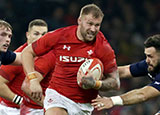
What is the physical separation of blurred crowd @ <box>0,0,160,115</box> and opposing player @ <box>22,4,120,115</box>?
205 inches

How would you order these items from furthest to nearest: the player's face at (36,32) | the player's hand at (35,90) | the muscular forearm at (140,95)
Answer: the player's face at (36,32) < the muscular forearm at (140,95) < the player's hand at (35,90)

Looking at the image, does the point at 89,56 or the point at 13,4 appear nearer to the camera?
the point at 89,56

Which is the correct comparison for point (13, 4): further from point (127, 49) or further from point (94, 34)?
point (94, 34)

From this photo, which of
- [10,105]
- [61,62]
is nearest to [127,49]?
[10,105]

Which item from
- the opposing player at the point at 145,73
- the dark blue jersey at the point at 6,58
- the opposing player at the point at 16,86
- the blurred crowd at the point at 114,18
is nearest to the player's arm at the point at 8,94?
the opposing player at the point at 16,86

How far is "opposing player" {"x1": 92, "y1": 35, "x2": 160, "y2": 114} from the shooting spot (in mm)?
4997

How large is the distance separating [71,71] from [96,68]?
35cm

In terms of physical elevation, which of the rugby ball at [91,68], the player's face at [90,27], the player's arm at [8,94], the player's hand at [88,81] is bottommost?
the player's arm at [8,94]

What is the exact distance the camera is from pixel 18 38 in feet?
36.7

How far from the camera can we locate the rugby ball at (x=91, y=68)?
491 cm

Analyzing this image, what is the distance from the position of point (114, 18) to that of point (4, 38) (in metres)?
6.98

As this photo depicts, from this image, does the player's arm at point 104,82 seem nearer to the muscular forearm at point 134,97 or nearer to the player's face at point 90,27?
the muscular forearm at point 134,97

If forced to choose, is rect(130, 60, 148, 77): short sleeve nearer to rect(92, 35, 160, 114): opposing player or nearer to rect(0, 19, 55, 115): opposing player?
rect(92, 35, 160, 114): opposing player

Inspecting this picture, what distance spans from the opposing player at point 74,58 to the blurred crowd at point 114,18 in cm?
Result: 521
